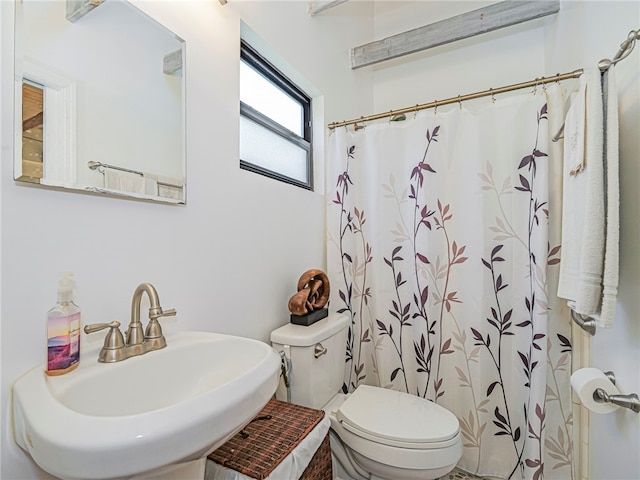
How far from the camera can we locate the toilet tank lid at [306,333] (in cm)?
128

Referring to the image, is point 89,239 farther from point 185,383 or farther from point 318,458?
point 318,458

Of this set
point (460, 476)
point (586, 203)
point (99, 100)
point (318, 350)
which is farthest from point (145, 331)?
point (460, 476)

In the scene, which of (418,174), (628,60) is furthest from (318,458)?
(628,60)

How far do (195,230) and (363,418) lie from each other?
0.98 m

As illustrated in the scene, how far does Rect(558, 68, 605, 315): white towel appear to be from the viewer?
36.5 inches

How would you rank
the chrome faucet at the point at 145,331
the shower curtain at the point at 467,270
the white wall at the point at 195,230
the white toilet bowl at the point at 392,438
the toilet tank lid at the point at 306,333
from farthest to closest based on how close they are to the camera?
the shower curtain at the point at 467,270 < the toilet tank lid at the point at 306,333 < the white toilet bowl at the point at 392,438 < the chrome faucet at the point at 145,331 < the white wall at the point at 195,230

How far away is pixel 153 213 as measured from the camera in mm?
908

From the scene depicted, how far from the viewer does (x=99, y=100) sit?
2.57ft

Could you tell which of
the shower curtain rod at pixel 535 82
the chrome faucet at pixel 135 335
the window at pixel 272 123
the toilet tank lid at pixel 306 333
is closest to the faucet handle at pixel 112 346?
Result: the chrome faucet at pixel 135 335

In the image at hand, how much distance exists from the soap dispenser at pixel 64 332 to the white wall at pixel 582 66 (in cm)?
Result: 138

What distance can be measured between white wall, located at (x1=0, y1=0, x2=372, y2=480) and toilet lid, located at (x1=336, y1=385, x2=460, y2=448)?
1.61 feet

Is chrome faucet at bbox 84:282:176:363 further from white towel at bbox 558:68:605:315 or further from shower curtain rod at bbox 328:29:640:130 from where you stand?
shower curtain rod at bbox 328:29:640:130

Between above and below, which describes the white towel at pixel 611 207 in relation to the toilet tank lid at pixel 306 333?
above

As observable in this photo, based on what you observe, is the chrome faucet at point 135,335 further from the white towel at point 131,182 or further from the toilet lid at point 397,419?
the toilet lid at point 397,419
